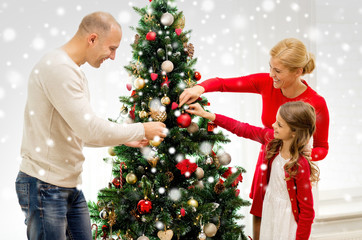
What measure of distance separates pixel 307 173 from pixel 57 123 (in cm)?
120

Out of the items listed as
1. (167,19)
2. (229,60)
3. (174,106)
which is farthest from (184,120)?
(229,60)

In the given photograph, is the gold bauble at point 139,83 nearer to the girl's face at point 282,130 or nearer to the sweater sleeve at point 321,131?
the girl's face at point 282,130

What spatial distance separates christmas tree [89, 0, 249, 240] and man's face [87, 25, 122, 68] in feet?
1.09

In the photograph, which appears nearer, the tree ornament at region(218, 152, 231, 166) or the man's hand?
the man's hand

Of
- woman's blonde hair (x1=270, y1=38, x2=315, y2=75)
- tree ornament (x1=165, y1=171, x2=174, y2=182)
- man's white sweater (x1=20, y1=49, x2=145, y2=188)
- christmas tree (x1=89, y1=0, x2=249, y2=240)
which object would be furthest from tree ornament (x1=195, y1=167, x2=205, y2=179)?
woman's blonde hair (x1=270, y1=38, x2=315, y2=75)

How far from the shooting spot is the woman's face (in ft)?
6.33

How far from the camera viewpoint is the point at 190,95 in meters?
1.94

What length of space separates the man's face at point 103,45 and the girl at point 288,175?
0.56 meters

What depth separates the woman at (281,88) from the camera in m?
1.93

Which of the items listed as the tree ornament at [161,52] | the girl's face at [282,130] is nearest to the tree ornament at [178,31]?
the tree ornament at [161,52]

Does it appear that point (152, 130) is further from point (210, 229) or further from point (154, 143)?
point (210, 229)

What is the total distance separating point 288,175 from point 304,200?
141 mm

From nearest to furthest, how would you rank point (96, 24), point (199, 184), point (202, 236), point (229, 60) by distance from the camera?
point (96, 24)
point (202, 236)
point (199, 184)
point (229, 60)

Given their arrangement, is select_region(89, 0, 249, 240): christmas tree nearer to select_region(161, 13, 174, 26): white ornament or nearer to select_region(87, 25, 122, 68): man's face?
select_region(161, 13, 174, 26): white ornament
